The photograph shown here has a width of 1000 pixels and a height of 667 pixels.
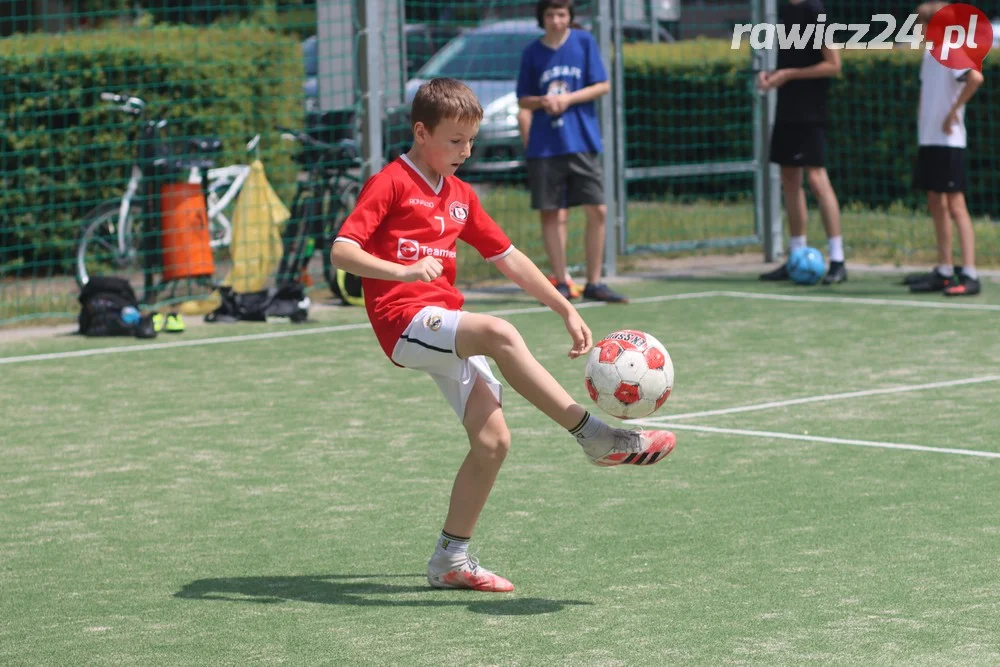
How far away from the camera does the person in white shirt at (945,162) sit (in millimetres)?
12547

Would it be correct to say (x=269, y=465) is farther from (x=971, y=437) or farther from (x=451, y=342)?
(x=971, y=437)

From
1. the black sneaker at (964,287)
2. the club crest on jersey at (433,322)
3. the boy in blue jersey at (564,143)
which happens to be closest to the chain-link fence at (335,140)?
the boy in blue jersey at (564,143)

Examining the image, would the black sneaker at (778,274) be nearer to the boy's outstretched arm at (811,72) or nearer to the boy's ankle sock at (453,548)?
the boy's outstretched arm at (811,72)

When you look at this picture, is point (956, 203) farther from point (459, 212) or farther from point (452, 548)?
point (452, 548)

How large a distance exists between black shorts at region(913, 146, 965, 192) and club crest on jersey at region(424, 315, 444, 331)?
8.13m

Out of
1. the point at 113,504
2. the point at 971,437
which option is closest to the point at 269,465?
the point at 113,504

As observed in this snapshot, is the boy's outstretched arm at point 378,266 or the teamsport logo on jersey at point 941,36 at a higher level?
the teamsport logo on jersey at point 941,36

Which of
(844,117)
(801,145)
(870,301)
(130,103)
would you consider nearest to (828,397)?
(870,301)

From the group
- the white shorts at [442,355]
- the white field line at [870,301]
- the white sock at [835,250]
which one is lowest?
the white field line at [870,301]

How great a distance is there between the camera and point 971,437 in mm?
7512

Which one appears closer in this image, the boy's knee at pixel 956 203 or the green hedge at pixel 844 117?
the boy's knee at pixel 956 203

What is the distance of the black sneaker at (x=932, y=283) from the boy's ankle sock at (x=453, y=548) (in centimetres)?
819

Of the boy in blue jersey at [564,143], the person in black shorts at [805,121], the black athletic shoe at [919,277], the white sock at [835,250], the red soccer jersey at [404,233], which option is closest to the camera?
the red soccer jersey at [404,233]

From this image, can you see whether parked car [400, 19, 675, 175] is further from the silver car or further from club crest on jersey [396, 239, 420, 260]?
club crest on jersey [396, 239, 420, 260]
